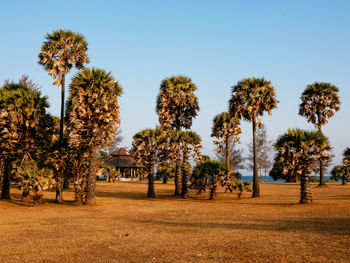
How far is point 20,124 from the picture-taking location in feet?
76.2

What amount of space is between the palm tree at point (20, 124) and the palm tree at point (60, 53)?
3849 millimetres

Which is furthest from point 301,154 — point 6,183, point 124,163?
point 124,163

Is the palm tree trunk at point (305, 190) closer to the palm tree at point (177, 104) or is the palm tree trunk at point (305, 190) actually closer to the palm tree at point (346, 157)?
the palm tree at point (177, 104)

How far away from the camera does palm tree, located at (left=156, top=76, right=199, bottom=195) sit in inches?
1236

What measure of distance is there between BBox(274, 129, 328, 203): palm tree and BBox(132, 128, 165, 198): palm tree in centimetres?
1154

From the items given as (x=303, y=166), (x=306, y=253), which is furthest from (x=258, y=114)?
(x=306, y=253)

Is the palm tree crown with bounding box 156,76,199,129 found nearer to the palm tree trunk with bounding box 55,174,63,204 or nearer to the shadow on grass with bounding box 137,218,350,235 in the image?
the palm tree trunk with bounding box 55,174,63,204

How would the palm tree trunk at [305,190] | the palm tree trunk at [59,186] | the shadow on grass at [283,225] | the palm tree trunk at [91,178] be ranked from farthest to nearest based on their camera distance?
the palm tree trunk at [59,186]
the palm tree trunk at [91,178]
the palm tree trunk at [305,190]
the shadow on grass at [283,225]

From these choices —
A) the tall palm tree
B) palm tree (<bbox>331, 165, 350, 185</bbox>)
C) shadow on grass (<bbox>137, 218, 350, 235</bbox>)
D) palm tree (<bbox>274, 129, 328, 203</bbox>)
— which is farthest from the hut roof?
shadow on grass (<bbox>137, 218, 350, 235</bbox>)

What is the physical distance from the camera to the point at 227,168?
26875mm

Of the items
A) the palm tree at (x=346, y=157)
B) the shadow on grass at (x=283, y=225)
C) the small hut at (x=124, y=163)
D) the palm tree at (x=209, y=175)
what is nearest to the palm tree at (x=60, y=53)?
the palm tree at (x=209, y=175)

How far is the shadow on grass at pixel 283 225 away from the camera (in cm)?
1185

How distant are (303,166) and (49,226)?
58.3ft

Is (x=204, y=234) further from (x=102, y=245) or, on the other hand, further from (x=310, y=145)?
(x=310, y=145)
